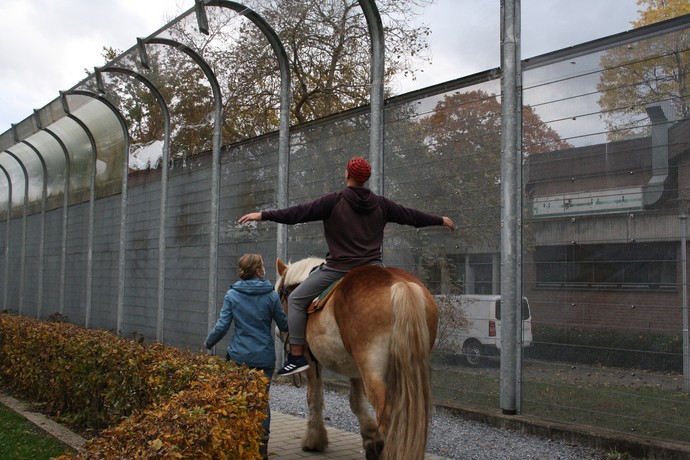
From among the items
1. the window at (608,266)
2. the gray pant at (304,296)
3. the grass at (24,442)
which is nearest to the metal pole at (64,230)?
the grass at (24,442)

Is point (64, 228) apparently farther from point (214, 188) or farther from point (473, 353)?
point (473, 353)

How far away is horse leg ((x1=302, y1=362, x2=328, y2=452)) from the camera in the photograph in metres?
6.13

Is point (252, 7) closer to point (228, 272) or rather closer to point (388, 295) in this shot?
point (228, 272)

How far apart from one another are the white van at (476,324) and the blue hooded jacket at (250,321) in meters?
2.41

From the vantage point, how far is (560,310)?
21.4ft

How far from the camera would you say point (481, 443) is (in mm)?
6223

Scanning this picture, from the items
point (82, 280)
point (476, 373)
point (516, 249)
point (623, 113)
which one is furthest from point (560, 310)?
point (82, 280)

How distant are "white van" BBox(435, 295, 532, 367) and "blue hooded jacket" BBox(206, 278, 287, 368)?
241cm

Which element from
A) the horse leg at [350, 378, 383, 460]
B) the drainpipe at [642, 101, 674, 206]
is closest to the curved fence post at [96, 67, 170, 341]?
the horse leg at [350, 378, 383, 460]

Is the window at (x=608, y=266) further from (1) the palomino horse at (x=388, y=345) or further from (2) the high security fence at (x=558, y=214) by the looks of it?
(1) the palomino horse at (x=388, y=345)

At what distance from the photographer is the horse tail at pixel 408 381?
4.30 m

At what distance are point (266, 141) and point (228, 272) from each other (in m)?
2.37

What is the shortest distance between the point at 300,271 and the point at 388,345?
1809mm

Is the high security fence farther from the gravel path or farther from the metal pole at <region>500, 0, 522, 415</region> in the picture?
the gravel path
